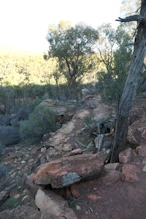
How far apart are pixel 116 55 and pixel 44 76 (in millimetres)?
15842

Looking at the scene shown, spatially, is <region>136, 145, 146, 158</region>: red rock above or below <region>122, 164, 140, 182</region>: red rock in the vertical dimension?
above

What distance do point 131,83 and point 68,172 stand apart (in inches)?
78.5

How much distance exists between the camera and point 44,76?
21.1m

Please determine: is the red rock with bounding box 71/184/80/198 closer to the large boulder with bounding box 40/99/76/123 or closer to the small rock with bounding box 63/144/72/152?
the small rock with bounding box 63/144/72/152

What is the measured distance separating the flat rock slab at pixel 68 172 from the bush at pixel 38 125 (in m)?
4.49

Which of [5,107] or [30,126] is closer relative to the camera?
[30,126]

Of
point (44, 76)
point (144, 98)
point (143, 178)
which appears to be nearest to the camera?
point (143, 178)

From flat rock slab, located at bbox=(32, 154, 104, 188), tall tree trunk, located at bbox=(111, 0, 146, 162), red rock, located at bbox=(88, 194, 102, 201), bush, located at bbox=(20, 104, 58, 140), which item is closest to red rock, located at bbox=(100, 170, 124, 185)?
flat rock slab, located at bbox=(32, 154, 104, 188)

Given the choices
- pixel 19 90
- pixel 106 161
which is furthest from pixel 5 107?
pixel 106 161

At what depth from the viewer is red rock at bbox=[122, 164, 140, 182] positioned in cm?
310

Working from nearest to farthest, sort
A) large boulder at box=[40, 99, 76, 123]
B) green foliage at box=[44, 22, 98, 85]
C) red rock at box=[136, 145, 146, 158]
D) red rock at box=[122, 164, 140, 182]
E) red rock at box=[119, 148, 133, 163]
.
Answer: red rock at box=[122, 164, 140, 182]
red rock at box=[119, 148, 133, 163]
red rock at box=[136, 145, 146, 158]
large boulder at box=[40, 99, 76, 123]
green foliage at box=[44, 22, 98, 85]

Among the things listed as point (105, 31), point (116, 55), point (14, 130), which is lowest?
point (14, 130)

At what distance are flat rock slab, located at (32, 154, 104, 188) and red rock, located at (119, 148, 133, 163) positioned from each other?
2.36ft

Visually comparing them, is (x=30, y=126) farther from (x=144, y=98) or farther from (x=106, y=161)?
(x=144, y=98)
